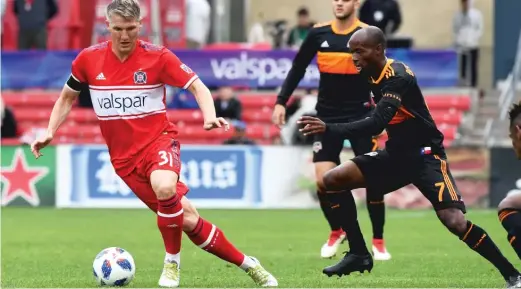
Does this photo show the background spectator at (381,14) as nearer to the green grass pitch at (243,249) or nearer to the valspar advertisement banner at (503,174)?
the valspar advertisement banner at (503,174)

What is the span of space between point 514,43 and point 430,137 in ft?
47.4

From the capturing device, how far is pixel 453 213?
9430 mm

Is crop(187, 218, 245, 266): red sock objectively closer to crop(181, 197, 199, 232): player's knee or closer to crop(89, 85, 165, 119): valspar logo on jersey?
crop(181, 197, 199, 232): player's knee

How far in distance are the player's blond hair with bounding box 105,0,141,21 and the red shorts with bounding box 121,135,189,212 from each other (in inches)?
36.5

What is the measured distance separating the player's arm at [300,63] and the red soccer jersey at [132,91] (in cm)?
283

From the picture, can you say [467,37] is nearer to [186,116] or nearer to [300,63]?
[186,116]

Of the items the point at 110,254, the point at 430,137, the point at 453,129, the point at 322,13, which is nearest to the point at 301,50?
the point at 430,137

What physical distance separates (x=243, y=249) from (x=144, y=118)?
13.9ft

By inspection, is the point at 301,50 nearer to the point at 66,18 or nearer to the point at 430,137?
the point at 430,137

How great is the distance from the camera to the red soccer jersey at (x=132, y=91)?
9430 mm

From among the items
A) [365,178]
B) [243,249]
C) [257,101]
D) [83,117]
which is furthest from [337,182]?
[83,117]

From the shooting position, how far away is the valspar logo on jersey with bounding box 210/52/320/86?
22156 millimetres

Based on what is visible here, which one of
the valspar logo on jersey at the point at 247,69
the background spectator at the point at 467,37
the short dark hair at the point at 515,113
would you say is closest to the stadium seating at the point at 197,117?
the valspar logo on jersey at the point at 247,69

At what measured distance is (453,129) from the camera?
2159 centimetres
